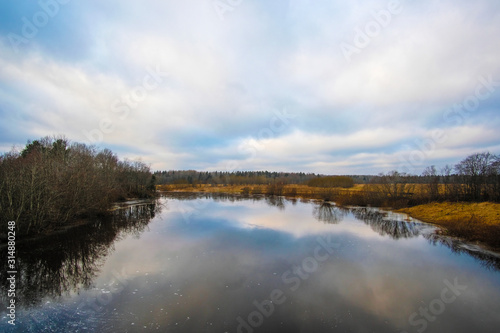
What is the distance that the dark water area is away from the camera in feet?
19.5

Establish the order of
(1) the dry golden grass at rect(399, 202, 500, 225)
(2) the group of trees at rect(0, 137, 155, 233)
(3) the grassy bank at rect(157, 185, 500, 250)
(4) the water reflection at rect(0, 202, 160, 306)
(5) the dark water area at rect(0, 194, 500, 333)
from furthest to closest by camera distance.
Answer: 1. (1) the dry golden grass at rect(399, 202, 500, 225)
2. (3) the grassy bank at rect(157, 185, 500, 250)
3. (2) the group of trees at rect(0, 137, 155, 233)
4. (4) the water reflection at rect(0, 202, 160, 306)
5. (5) the dark water area at rect(0, 194, 500, 333)

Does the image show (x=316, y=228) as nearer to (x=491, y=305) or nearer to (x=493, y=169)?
(x=491, y=305)

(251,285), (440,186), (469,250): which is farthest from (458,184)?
(251,285)

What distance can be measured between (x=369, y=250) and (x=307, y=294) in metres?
7.16

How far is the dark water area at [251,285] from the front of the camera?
594cm

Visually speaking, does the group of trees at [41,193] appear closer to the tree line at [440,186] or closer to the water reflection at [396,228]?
the water reflection at [396,228]

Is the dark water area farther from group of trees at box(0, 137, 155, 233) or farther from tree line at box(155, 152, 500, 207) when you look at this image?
tree line at box(155, 152, 500, 207)

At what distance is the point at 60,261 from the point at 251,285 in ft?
30.1

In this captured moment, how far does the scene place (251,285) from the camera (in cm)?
814

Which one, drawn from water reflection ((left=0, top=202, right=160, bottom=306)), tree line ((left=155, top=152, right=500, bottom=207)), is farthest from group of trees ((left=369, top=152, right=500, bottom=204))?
water reflection ((left=0, top=202, right=160, bottom=306))

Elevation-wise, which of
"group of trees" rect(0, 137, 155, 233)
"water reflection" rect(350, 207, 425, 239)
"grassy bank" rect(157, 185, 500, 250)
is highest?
"group of trees" rect(0, 137, 155, 233)

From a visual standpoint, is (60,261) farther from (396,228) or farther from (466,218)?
(466,218)

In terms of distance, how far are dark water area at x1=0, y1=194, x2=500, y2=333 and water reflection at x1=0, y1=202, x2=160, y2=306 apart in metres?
0.05

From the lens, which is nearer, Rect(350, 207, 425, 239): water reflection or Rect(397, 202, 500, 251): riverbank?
Rect(397, 202, 500, 251): riverbank
